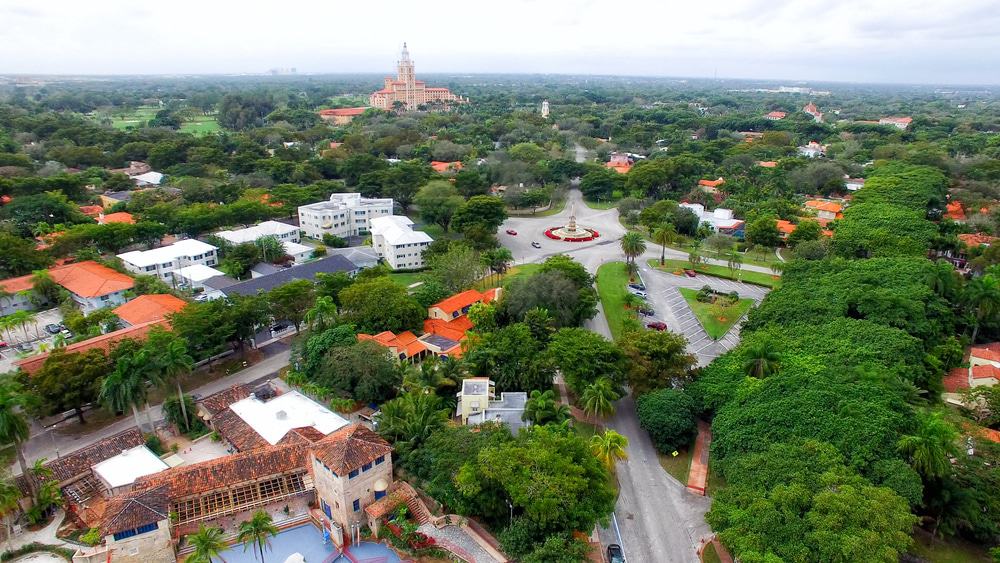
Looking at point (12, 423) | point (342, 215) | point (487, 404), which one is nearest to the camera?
point (12, 423)

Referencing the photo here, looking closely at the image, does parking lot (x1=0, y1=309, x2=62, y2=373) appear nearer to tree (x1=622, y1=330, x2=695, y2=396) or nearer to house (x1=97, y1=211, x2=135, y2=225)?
house (x1=97, y1=211, x2=135, y2=225)

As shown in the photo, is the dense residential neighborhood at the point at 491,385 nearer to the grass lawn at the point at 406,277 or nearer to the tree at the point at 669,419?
the tree at the point at 669,419

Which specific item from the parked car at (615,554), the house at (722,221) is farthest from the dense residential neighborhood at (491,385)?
the parked car at (615,554)

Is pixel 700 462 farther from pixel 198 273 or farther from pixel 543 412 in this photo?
pixel 198 273

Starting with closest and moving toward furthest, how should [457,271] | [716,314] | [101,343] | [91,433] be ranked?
[91,433] → [101,343] → [716,314] → [457,271]

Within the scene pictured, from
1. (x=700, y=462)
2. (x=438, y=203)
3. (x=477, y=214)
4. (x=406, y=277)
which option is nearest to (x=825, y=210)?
(x=477, y=214)
